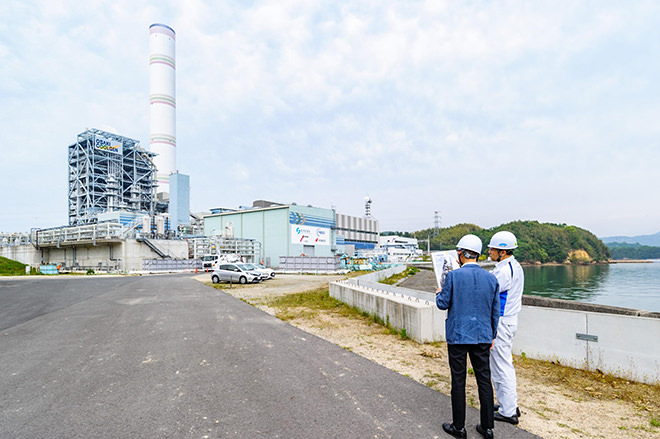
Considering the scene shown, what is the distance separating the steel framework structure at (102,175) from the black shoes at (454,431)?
6423cm

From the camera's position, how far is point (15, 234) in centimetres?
6172

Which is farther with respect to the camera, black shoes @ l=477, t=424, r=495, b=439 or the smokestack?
the smokestack

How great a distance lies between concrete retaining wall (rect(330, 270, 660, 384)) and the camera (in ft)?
17.3

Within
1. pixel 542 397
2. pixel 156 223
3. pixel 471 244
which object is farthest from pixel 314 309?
pixel 156 223

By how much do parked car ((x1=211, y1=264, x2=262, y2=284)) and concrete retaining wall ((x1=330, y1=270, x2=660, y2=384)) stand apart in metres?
18.2

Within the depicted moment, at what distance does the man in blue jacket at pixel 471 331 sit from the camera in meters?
3.62

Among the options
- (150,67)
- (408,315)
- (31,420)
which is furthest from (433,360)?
(150,67)

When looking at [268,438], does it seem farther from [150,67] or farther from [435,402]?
[150,67]

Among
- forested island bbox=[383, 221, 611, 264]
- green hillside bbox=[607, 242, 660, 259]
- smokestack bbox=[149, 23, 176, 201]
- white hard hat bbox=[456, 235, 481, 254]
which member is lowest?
green hillside bbox=[607, 242, 660, 259]

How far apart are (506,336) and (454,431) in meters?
1.21

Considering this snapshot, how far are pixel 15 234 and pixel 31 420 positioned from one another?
256 ft

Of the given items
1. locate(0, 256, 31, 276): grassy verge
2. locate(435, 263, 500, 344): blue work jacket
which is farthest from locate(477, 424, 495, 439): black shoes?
locate(0, 256, 31, 276): grassy verge

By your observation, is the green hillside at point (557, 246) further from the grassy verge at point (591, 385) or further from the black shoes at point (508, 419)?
the black shoes at point (508, 419)

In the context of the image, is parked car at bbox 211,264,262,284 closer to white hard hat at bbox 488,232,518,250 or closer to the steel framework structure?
white hard hat at bbox 488,232,518,250
